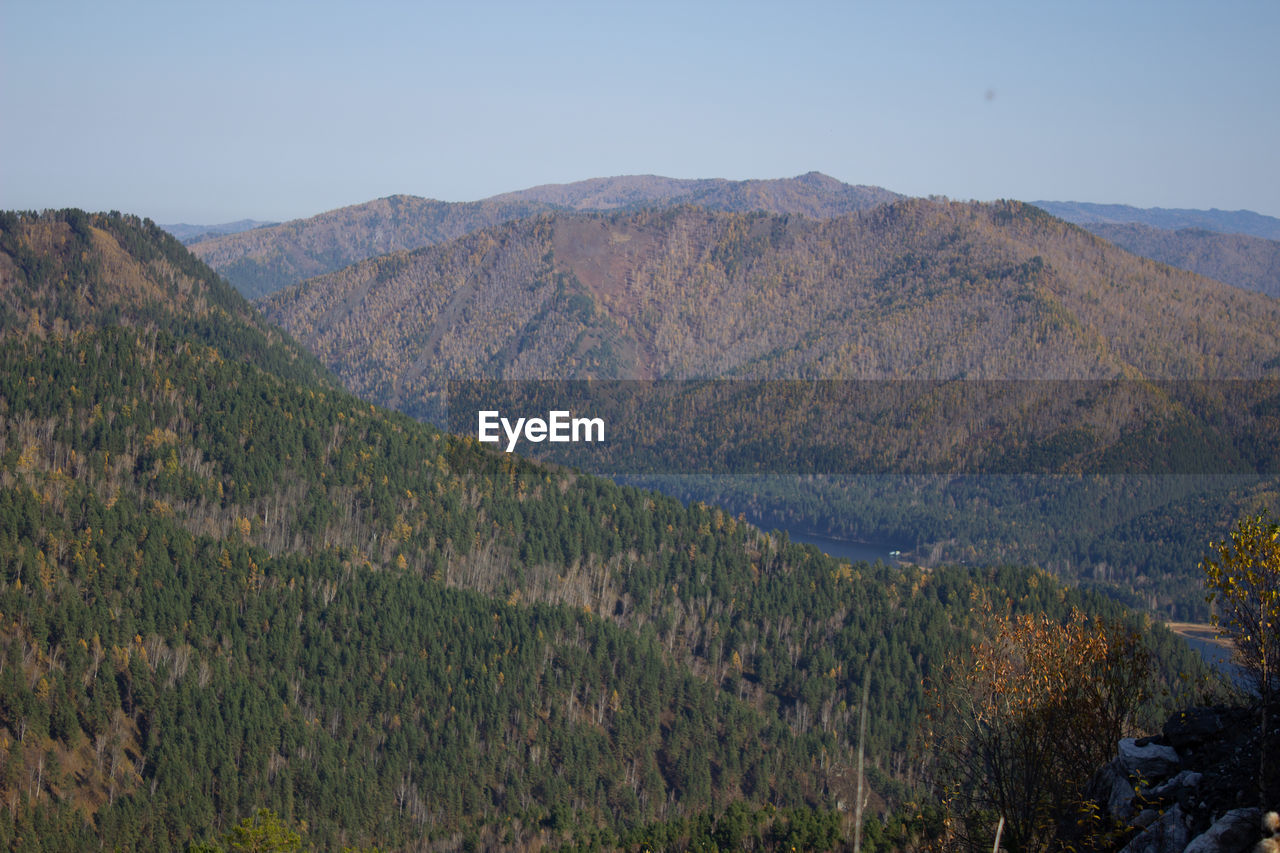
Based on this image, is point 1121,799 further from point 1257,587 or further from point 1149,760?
point 1257,587

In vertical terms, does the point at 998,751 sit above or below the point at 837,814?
above

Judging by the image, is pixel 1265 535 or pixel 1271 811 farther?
pixel 1265 535

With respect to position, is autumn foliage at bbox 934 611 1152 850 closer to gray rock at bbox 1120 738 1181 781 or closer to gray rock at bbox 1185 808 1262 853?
gray rock at bbox 1120 738 1181 781

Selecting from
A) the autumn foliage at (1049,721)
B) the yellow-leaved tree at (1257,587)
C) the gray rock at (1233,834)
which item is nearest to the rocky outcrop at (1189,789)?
the gray rock at (1233,834)

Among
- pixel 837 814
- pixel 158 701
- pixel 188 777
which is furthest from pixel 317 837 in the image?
pixel 837 814

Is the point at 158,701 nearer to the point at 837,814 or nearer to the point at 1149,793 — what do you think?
the point at 837,814

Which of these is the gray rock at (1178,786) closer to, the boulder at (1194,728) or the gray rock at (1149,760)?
the gray rock at (1149,760)

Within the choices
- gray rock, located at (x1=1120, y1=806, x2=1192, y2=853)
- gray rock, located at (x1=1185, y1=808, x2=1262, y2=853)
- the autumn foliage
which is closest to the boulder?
the autumn foliage
